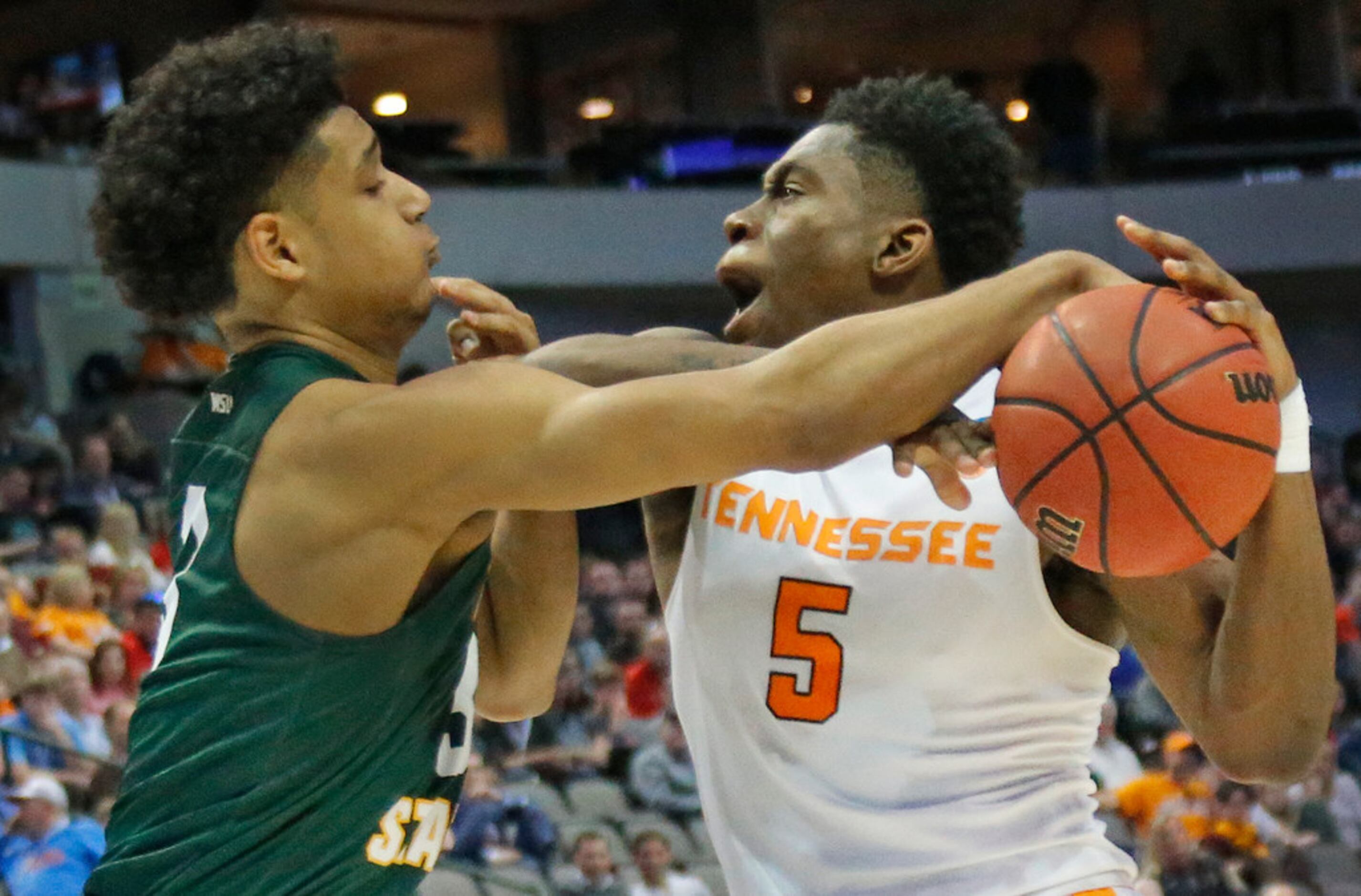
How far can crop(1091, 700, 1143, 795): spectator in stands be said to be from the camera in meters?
9.29

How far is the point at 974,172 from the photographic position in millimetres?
3332

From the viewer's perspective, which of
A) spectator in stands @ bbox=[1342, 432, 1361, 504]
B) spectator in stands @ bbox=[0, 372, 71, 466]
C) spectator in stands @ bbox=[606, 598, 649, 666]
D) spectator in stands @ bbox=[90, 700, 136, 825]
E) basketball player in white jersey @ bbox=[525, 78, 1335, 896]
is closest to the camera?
basketball player in white jersey @ bbox=[525, 78, 1335, 896]

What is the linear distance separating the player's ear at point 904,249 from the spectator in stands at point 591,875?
207 inches

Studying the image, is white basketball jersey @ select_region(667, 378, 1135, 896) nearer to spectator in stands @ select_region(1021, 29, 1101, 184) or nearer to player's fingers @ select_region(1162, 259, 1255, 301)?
player's fingers @ select_region(1162, 259, 1255, 301)

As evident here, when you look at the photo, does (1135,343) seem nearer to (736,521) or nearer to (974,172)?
(736,521)

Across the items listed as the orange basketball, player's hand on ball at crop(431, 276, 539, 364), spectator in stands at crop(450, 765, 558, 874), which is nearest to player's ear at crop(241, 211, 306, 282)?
player's hand on ball at crop(431, 276, 539, 364)

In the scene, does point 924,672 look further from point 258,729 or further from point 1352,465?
point 1352,465

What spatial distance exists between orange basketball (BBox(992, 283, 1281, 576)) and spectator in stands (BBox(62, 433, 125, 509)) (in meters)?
9.35

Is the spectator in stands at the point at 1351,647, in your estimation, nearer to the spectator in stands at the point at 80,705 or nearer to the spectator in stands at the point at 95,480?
the spectator in stands at the point at 80,705

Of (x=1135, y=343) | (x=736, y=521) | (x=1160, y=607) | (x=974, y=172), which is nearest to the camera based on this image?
(x=1135, y=343)

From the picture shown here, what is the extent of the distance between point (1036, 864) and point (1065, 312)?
0.89 m

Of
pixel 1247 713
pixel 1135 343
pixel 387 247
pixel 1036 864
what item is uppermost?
pixel 387 247

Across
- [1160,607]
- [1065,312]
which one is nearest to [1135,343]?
[1065,312]

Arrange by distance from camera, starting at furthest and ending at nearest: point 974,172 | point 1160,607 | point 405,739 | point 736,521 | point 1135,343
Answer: point 974,172, point 736,521, point 1160,607, point 405,739, point 1135,343
